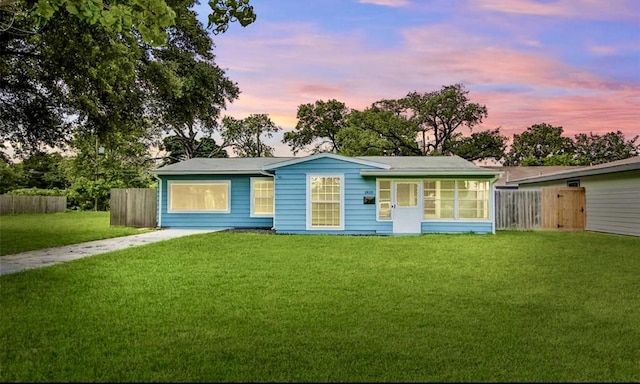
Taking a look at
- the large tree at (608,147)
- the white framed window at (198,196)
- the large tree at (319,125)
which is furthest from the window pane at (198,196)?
the large tree at (608,147)

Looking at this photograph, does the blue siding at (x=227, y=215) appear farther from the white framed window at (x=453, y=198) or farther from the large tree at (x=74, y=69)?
the white framed window at (x=453, y=198)

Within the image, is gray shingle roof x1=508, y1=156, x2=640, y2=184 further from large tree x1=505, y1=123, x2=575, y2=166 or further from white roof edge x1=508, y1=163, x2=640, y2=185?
large tree x1=505, y1=123, x2=575, y2=166

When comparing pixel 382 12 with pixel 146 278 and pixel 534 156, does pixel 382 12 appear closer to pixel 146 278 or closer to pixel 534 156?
pixel 146 278

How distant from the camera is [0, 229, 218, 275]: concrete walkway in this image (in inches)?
324

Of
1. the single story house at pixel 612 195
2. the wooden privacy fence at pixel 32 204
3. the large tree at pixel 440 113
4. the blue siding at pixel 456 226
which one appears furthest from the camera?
the large tree at pixel 440 113

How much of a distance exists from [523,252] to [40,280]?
923 cm

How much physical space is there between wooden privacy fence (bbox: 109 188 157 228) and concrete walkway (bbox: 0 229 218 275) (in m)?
4.02

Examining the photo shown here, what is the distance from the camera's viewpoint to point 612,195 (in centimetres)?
1616

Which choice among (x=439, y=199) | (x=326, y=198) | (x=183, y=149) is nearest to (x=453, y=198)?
(x=439, y=199)

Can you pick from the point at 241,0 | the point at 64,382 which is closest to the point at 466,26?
the point at 241,0

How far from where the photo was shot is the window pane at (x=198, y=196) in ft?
56.4

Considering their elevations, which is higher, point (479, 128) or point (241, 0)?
point (479, 128)

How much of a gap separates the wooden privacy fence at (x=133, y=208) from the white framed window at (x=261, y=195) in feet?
12.1

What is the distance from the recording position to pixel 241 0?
21.7ft
